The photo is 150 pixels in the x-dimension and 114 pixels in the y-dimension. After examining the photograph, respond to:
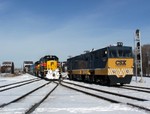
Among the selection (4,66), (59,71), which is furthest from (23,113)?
(4,66)

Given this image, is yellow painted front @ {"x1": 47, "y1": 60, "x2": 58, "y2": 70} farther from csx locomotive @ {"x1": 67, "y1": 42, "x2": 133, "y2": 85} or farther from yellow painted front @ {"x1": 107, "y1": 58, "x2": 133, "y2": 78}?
yellow painted front @ {"x1": 107, "y1": 58, "x2": 133, "y2": 78}

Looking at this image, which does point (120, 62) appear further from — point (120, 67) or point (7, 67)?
point (7, 67)

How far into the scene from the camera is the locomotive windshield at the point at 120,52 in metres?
29.2

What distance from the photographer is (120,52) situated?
29.6 metres

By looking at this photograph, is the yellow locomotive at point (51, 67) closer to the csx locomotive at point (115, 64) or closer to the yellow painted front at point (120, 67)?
the csx locomotive at point (115, 64)

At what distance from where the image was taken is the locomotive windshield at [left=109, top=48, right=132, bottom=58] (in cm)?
2923

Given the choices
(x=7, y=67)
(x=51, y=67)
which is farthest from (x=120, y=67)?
(x=7, y=67)

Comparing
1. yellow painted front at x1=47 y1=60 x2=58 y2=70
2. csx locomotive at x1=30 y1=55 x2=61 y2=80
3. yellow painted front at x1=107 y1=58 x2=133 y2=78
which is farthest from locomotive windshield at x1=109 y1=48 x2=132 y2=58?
yellow painted front at x1=47 y1=60 x2=58 y2=70

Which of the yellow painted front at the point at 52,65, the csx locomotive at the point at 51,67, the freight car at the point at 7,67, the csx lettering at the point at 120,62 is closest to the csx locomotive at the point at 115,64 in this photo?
the csx lettering at the point at 120,62

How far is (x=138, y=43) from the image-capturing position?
3800 cm

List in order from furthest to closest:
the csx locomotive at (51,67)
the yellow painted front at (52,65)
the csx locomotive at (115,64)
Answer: the yellow painted front at (52,65), the csx locomotive at (51,67), the csx locomotive at (115,64)

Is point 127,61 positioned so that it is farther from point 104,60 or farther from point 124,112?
point 124,112

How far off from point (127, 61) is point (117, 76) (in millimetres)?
1705

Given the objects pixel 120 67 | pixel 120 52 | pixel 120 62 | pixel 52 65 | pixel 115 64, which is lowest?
pixel 120 67
